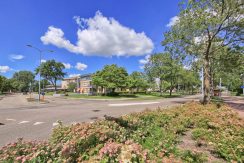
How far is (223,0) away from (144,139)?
1411cm

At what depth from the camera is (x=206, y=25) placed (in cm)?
1278

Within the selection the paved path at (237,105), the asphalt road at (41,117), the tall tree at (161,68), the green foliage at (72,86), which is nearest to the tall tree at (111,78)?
the tall tree at (161,68)

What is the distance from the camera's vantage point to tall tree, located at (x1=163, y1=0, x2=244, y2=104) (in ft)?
40.8

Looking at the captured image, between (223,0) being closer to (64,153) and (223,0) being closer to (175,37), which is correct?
(175,37)

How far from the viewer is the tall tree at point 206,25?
12.4 m

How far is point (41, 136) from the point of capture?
20.0ft

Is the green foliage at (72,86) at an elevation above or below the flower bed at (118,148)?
above

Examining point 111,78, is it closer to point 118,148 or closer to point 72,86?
point 118,148

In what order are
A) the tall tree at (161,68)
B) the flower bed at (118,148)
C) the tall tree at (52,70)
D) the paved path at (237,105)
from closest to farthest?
the flower bed at (118,148) < the paved path at (237,105) < the tall tree at (161,68) < the tall tree at (52,70)

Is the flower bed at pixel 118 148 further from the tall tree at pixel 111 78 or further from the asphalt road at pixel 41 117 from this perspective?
the tall tree at pixel 111 78

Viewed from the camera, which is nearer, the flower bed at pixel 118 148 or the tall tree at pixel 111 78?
the flower bed at pixel 118 148

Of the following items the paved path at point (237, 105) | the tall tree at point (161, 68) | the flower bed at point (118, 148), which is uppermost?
the tall tree at point (161, 68)

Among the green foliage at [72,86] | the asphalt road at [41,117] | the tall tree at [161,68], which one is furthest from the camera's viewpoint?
the green foliage at [72,86]

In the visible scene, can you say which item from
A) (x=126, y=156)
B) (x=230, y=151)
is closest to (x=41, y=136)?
(x=126, y=156)
